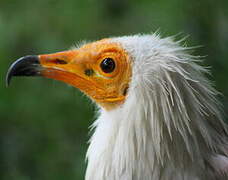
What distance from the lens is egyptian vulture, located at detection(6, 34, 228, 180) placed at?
Result: 10.2 feet

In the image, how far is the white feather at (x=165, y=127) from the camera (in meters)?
3.12

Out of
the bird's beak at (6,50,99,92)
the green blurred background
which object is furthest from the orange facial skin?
the green blurred background

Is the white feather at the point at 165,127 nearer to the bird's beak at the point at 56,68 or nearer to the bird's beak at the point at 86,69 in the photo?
the bird's beak at the point at 86,69

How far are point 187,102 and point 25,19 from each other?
2.74m

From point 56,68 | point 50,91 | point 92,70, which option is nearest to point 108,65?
point 92,70

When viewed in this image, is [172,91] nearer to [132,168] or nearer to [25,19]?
[132,168]

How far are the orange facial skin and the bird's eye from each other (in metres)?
0.02

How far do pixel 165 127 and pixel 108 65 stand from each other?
571 mm

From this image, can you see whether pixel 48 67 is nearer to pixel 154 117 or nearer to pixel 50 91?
pixel 154 117

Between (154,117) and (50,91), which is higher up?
(50,91)

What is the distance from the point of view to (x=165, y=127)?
3.14 metres

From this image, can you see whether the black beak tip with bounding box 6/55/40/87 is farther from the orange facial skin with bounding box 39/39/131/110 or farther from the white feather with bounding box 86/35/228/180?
the white feather with bounding box 86/35/228/180

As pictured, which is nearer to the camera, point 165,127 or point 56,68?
point 165,127

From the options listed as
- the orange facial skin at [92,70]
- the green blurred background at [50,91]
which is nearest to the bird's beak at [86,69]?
the orange facial skin at [92,70]
